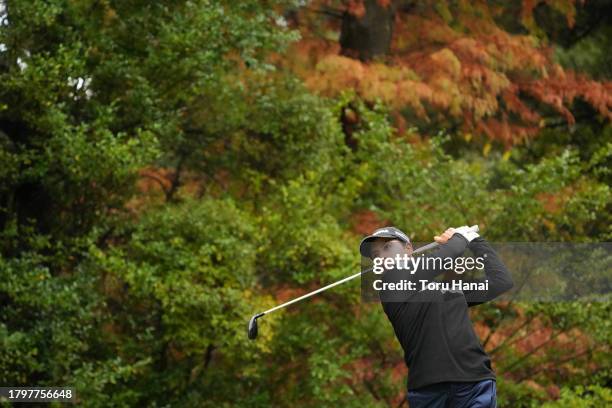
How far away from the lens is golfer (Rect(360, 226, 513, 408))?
16.9ft

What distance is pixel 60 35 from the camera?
34.5 feet

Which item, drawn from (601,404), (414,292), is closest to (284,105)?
(601,404)

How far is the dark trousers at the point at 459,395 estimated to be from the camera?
5152 mm

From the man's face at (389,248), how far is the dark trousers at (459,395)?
0.64 meters

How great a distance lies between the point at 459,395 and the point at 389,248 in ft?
2.47

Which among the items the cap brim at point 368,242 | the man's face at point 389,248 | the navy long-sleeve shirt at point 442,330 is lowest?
the navy long-sleeve shirt at point 442,330

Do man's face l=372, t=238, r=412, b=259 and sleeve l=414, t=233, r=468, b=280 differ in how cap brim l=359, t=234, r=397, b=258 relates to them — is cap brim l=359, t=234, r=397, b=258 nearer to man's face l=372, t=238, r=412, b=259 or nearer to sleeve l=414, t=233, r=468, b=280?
man's face l=372, t=238, r=412, b=259

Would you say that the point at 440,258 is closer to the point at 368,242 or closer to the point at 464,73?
the point at 368,242

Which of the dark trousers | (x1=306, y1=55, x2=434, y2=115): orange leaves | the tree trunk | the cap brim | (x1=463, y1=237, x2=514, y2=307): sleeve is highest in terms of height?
the tree trunk

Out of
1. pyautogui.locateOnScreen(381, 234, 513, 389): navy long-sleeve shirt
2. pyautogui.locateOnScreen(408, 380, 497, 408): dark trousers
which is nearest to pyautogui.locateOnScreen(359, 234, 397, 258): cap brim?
pyautogui.locateOnScreen(381, 234, 513, 389): navy long-sleeve shirt

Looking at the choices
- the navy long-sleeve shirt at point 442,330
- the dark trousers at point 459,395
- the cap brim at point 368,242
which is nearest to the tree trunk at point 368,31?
the cap brim at point 368,242

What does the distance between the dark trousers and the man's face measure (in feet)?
2.10

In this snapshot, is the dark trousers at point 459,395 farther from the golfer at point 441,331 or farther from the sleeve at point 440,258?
the sleeve at point 440,258

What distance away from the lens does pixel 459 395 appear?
5160mm
